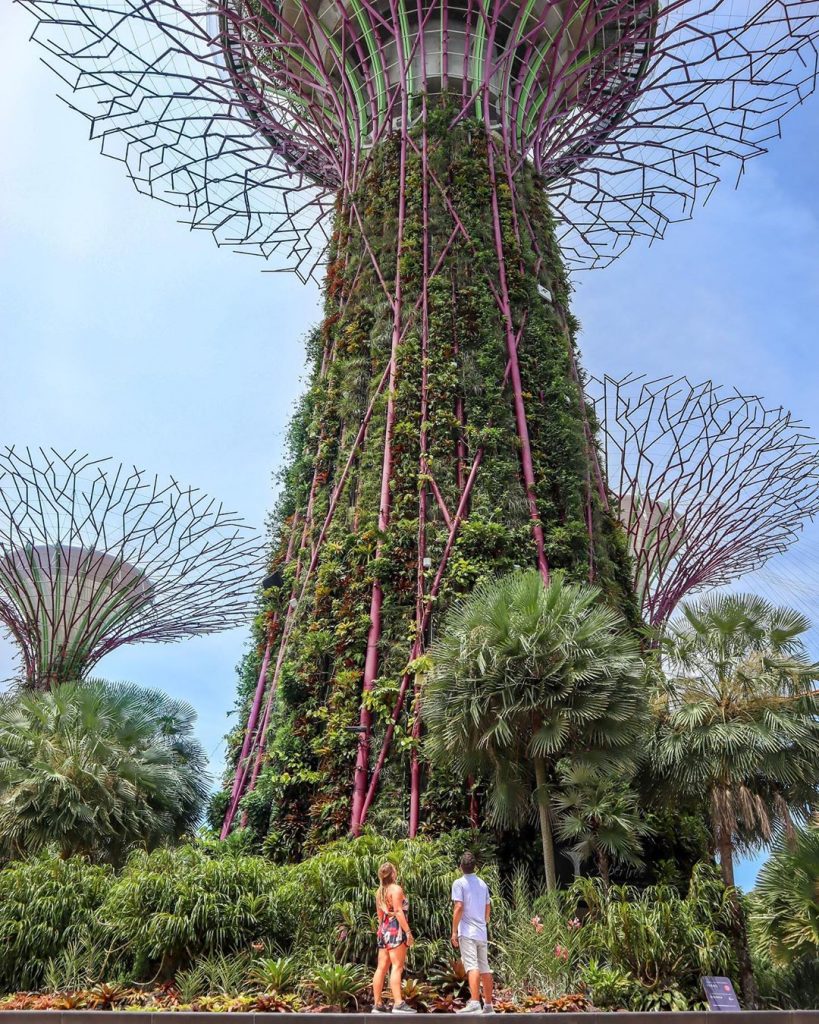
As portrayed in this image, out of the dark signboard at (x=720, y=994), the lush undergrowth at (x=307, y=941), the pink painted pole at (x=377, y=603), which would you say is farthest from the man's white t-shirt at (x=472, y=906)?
the pink painted pole at (x=377, y=603)

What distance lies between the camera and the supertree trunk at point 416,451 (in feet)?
66.7

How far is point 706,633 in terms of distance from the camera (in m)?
17.6

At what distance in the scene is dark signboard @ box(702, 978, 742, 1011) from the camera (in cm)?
1074

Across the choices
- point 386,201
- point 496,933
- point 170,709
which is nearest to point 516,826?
point 496,933

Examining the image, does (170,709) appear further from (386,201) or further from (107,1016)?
(107,1016)

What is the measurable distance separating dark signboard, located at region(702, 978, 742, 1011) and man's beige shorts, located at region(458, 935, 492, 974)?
239cm

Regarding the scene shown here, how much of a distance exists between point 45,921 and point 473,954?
598 cm

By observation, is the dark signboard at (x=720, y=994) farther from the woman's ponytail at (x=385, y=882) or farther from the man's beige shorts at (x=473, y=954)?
the woman's ponytail at (x=385, y=882)

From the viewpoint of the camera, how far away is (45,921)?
13.2 meters

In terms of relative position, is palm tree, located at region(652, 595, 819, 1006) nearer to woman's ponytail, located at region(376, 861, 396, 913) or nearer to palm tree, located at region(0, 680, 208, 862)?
woman's ponytail, located at region(376, 861, 396, 913)

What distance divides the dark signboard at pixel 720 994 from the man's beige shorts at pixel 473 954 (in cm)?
239

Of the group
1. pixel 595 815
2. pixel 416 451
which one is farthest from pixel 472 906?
pixel 416 451

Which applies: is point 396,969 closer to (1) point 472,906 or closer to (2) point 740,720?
(1) point 472,906

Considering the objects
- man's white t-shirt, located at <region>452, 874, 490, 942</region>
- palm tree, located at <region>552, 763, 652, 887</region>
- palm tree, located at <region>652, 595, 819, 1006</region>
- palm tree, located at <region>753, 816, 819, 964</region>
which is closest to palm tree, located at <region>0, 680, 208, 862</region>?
palm tree, located at <region>552, 763, 652, 887</region>
